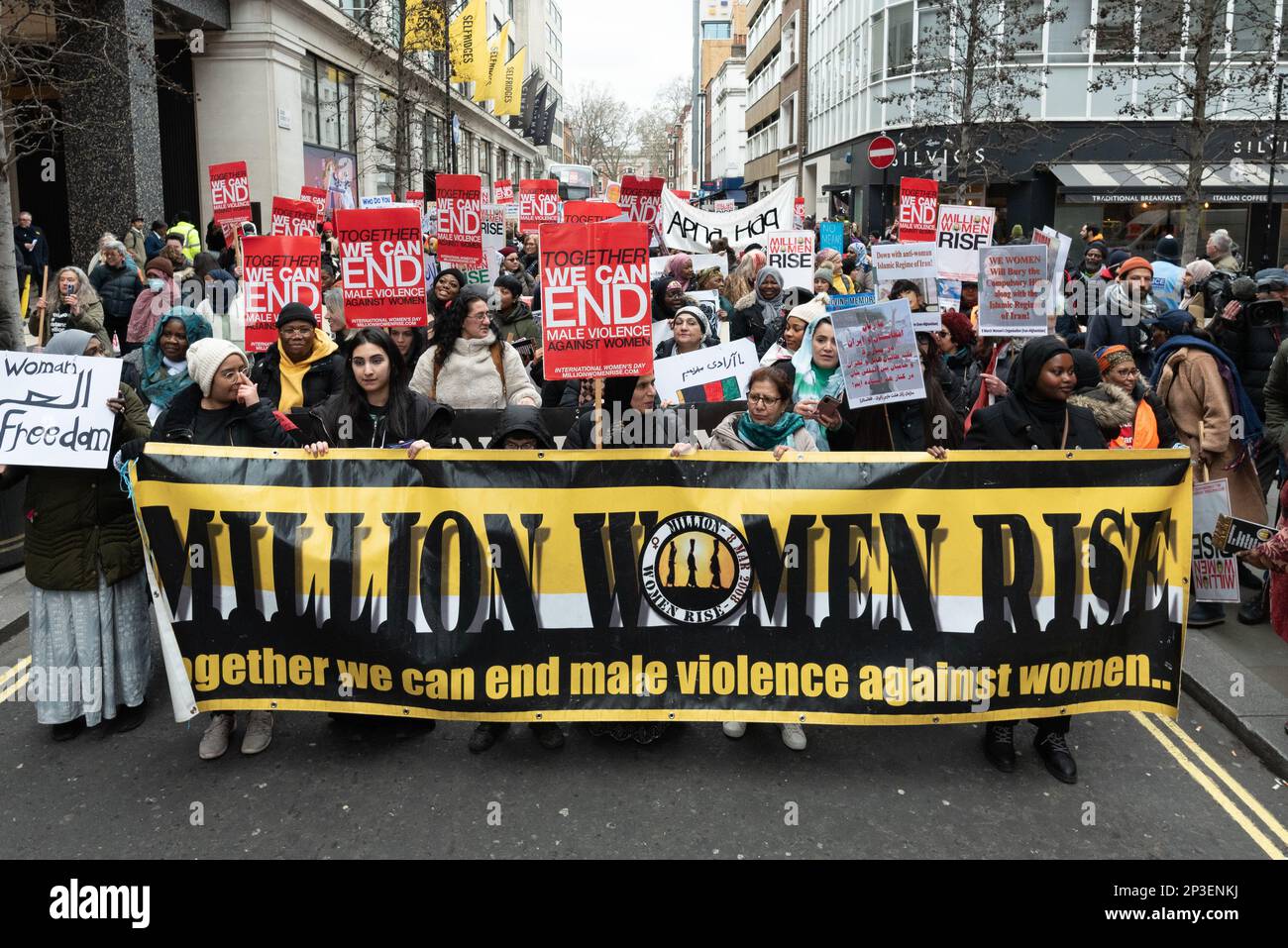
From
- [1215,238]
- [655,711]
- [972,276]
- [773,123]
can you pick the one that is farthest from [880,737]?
[773,123]

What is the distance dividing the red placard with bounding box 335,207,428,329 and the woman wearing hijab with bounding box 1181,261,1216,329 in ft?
23.6

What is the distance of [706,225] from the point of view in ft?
51.0

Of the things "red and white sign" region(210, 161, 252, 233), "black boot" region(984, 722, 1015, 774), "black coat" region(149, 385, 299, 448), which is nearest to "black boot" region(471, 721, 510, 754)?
"black coat" region(149, 385, 299, 448)

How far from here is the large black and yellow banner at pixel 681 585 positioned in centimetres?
457

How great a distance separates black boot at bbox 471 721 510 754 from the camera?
4.85m

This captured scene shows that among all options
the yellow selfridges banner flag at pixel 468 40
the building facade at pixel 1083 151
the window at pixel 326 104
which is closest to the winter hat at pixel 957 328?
the building facade at pixel 1083 151

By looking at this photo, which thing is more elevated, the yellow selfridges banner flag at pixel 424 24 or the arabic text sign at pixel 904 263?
the yellow selfridges banner flag at pixel 424 24

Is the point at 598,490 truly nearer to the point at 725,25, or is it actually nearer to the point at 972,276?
the point at 972,276

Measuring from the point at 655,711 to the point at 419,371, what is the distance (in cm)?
355

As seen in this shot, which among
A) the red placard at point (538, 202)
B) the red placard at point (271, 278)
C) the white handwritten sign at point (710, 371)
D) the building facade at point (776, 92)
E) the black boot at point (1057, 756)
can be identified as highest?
the building facade at point (776, 92)

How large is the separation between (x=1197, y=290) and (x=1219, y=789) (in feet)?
27.2

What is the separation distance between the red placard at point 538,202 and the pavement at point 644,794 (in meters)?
13.6

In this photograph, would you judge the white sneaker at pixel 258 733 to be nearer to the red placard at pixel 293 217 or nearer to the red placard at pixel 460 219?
the red placard at pixel 293 217

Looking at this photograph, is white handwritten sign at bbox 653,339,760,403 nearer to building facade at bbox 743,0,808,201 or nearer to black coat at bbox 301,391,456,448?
black coat at bbox 301,391,456,448
